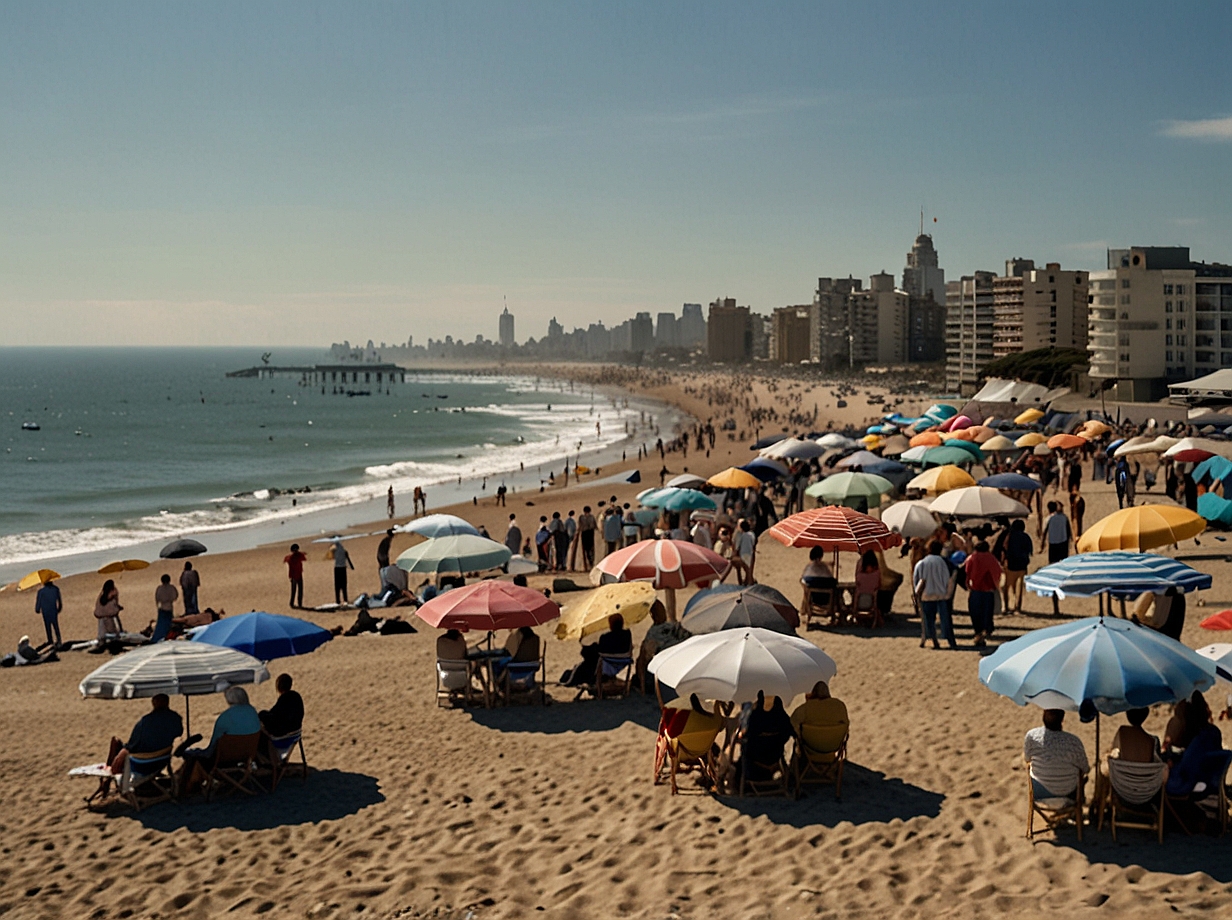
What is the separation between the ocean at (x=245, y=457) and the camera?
129 feet

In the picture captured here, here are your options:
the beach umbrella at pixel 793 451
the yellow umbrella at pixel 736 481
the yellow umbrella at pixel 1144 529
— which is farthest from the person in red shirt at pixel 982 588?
the beach umbrella at pixel 793 451

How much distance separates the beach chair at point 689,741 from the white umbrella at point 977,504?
7582 millimetres

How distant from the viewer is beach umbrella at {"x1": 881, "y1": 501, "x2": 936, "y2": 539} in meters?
13.9

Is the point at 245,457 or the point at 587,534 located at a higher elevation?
the point at 587,534

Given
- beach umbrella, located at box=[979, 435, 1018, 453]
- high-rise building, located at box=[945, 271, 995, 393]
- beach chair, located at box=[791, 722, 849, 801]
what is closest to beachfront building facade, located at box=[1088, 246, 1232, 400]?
high-rise building, located at box=[945, 271, 995, 393]

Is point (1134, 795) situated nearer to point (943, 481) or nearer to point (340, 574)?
point (943, 481)

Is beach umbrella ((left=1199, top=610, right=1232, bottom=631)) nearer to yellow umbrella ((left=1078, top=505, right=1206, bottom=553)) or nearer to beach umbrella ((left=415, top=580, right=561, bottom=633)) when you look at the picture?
Answer: yellow umbrella ((left=1078, top=505, right=1206, bottom=553))

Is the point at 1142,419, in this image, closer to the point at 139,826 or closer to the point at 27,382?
the point at 139,826

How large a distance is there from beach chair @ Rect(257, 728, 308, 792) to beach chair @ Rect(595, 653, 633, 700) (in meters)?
3.02

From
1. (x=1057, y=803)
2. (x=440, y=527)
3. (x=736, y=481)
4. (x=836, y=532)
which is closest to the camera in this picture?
(x=1057, y=803)

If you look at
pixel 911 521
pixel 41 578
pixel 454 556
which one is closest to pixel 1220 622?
pixel 911 521

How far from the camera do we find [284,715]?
8.48m

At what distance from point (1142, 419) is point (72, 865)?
173ft

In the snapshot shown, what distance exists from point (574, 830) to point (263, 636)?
3784 mm
